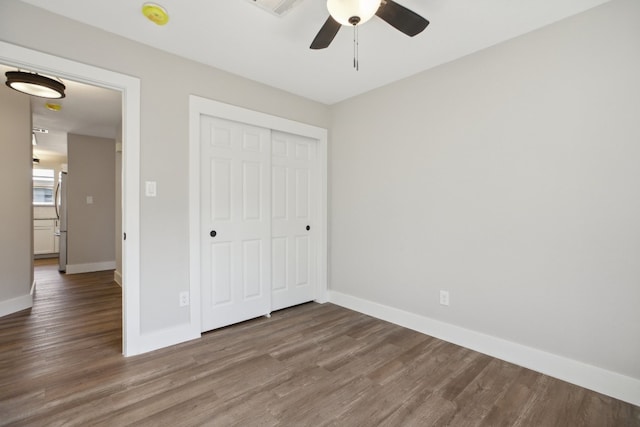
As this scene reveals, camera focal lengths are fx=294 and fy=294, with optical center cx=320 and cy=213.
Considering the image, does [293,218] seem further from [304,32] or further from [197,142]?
[304,32]

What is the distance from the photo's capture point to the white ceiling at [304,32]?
6.35ft

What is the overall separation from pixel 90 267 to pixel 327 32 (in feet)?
20.0

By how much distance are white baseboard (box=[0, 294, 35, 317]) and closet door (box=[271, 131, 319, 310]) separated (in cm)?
291

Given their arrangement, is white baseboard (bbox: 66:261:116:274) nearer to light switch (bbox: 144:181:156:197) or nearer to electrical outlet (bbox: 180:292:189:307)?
electrical outlet (bbox: 180:292:189:307)

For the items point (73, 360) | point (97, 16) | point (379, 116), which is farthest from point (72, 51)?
point (379, 116)

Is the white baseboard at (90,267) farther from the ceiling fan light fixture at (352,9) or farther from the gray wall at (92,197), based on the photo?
the ceiling fan light fixture at (352,9)

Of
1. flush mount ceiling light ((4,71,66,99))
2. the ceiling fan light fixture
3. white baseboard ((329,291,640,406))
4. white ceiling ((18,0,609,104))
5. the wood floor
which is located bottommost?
the wood floor

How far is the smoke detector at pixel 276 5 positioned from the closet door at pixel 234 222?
3.87ft

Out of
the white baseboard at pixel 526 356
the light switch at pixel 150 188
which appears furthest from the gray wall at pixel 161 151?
the white baseboard at pixel 526 356

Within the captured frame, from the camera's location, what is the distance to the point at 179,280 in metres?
2.56

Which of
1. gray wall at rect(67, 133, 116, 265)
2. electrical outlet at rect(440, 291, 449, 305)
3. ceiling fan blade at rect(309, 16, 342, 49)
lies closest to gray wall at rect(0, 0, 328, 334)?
ceiling fan blade at rect(309, 16, 342, 49)

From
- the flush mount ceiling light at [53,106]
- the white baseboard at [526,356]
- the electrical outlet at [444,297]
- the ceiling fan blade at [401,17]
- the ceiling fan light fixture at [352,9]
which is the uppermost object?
the flush mount ceiling light at [53,106]

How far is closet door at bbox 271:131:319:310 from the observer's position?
11.0ft

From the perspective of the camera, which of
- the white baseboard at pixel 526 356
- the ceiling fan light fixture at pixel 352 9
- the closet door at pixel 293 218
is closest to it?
the ceiling fan light fixture at pixel 352 9
